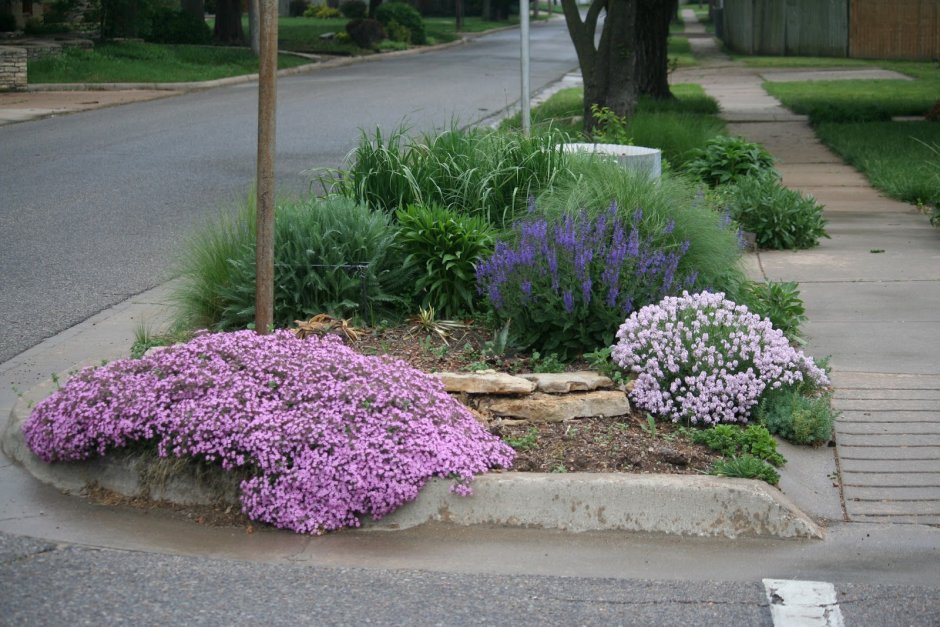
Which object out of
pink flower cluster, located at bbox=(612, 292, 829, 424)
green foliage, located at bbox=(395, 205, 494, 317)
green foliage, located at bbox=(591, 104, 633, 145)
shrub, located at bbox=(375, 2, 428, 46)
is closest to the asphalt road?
green foliage, located at bbox=(591, 104, 633, 145)

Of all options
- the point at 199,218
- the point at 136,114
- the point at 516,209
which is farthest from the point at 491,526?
the point at 136,114

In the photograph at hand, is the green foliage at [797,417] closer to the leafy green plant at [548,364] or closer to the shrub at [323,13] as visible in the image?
the leafy green plant at [548,364]

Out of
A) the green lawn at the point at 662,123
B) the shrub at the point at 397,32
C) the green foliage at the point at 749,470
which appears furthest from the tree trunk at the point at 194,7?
the green foliage at the point at 749,470

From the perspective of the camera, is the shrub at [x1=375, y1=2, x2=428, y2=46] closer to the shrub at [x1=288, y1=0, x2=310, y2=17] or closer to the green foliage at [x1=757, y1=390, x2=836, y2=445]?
the shrub at [x1=288, y1=0, x2=310, y2=17]

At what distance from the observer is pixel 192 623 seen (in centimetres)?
375

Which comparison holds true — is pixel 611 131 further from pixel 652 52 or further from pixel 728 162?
pixel 652 52

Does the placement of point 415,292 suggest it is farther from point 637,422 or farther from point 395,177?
point 637,422

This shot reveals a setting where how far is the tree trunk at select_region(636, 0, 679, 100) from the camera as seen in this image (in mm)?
19797

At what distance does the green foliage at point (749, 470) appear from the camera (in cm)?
461

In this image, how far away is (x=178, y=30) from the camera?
114ft

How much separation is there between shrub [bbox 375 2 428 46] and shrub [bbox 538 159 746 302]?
37683 mm

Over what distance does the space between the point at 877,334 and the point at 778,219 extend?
255cm

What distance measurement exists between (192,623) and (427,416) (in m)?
1.37

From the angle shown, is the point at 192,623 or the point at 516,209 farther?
the point at 516,209
